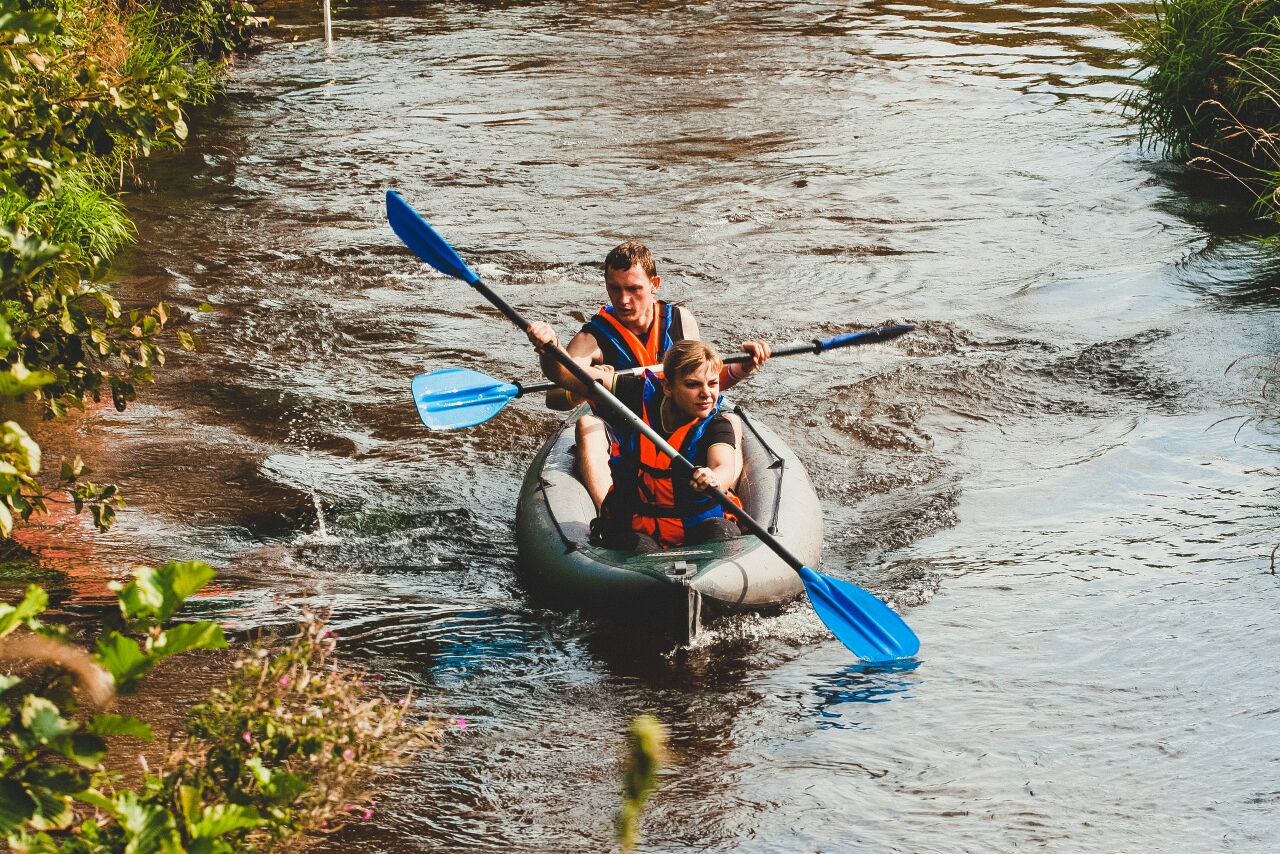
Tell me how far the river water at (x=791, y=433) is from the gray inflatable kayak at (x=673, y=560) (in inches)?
4.9

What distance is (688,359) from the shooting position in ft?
14.7

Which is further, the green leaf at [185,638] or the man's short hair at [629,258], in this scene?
the man's short hair at [629,258]

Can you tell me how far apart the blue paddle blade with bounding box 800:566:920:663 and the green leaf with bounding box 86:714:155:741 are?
2.72 meters

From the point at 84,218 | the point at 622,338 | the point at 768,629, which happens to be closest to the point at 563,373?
the point at 622,338

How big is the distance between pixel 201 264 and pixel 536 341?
4.25 meters

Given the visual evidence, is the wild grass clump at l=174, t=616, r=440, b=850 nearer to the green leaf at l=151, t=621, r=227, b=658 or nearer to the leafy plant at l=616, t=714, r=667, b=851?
the green leaf at l=151, t=621, r=227, b=658

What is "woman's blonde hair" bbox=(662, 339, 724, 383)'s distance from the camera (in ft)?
14.7

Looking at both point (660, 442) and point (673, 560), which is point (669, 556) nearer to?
point (673, 560)

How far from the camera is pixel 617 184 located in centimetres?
991

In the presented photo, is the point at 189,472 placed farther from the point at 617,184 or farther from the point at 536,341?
the point at 617,184

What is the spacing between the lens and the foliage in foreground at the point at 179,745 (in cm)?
176

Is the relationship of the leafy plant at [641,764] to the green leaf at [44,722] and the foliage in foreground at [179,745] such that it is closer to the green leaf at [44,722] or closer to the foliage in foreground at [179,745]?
the foliage in foreground at [179,745]

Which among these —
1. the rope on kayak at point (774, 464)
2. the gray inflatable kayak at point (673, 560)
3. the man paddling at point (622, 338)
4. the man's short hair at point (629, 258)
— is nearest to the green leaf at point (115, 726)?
the gray inflatable kayak at point (673, 560)

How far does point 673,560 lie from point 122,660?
2.82m
